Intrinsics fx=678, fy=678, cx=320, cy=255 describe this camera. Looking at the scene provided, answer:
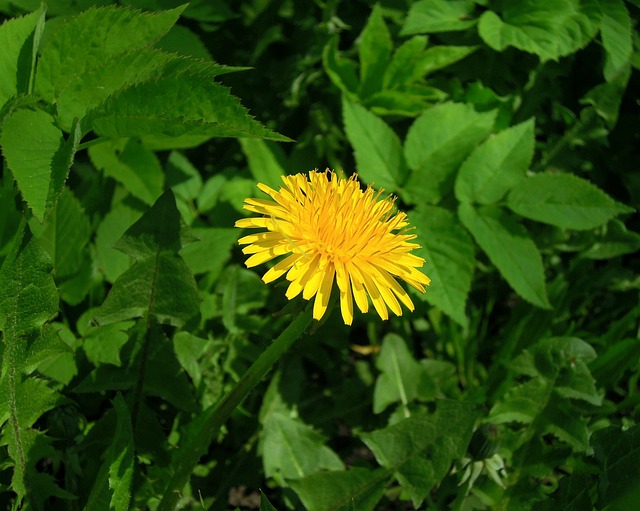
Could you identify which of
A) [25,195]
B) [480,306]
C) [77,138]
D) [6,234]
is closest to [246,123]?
[77,138]

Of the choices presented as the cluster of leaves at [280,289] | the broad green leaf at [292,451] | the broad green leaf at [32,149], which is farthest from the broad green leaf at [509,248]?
the broad green leaf at [32,149]

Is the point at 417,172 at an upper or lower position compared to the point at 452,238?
upper

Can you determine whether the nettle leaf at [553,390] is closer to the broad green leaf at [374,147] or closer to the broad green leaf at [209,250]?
the broad green leaf at [374,147]

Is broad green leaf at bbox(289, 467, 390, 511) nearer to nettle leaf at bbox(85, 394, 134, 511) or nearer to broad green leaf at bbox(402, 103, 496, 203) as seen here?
nettle leaf at bbox(85, 394, 134, 511)

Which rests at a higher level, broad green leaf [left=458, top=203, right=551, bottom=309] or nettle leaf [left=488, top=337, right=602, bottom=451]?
broad green leaf [left=458, top=203, right=551, bottom=309]

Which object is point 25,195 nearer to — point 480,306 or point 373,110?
point 373,110

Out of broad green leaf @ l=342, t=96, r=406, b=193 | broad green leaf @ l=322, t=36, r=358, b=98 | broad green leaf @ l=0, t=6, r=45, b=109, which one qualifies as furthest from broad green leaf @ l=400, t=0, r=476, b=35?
broad green leaf @ l=0, t=6, r=45, b=109
